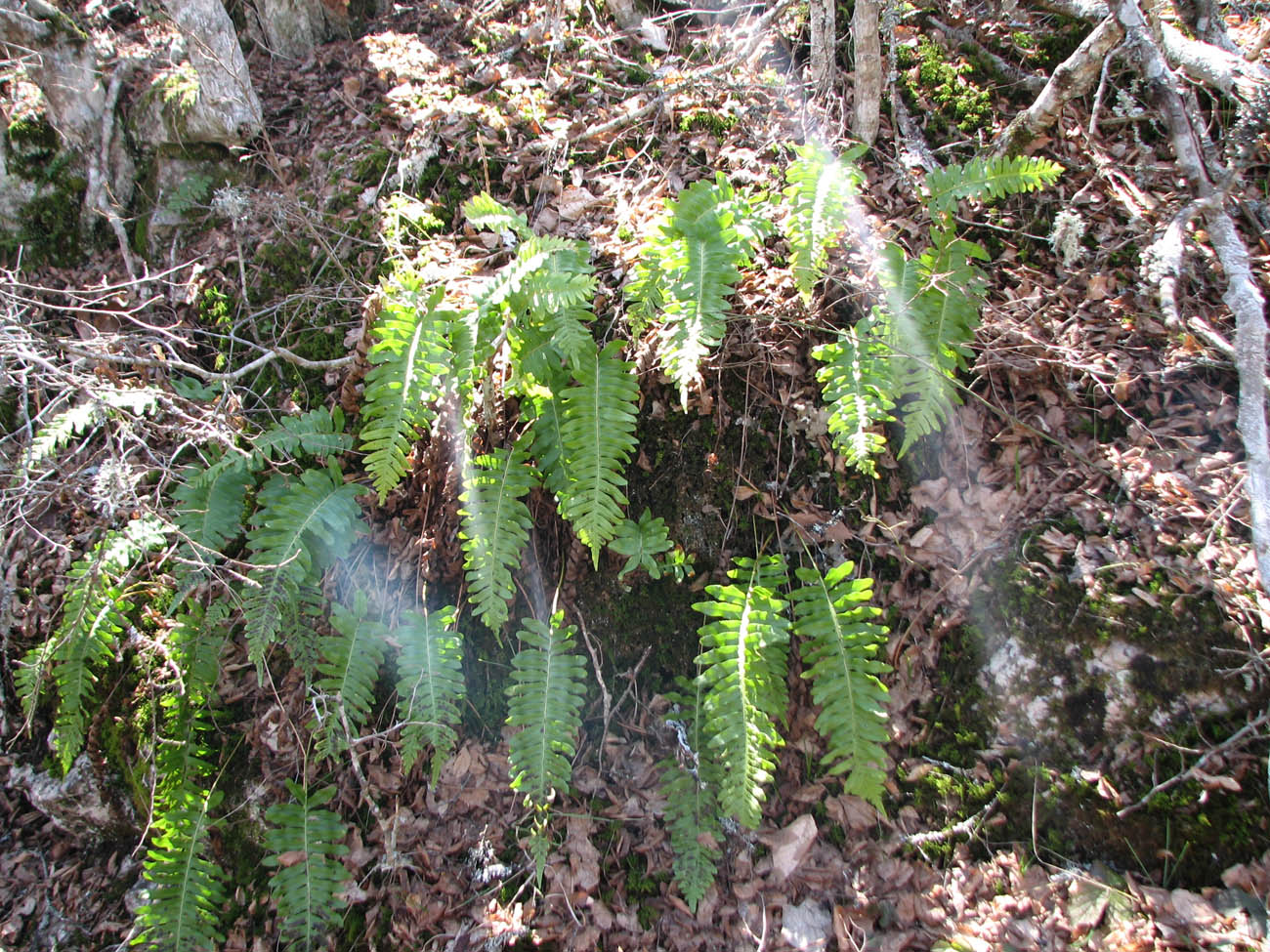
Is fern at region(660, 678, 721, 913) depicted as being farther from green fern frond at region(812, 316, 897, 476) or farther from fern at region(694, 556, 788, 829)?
green fern frond at region(812, 316, 897, 476)

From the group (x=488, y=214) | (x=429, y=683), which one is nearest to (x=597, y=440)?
(x=488, y=214)

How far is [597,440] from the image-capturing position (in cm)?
287

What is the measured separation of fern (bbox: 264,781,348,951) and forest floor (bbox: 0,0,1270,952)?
98 millimetres

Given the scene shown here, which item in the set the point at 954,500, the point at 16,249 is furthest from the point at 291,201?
the point at 954,500

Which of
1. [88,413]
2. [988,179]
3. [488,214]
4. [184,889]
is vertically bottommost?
[184,889]

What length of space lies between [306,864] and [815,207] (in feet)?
11.4

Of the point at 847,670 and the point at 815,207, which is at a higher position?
the point at 815,207

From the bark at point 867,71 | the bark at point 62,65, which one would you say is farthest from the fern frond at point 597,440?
the bark at point 62,65

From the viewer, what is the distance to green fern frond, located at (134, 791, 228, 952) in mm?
2986

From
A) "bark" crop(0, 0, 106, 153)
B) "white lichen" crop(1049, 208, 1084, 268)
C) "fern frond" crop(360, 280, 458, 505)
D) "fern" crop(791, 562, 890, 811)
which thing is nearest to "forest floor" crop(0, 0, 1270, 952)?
"white lichen" crop(1049, 208, 1084, 268)

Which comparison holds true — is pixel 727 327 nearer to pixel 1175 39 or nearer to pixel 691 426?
pixel 691 426

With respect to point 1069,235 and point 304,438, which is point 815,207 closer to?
point 1069,235

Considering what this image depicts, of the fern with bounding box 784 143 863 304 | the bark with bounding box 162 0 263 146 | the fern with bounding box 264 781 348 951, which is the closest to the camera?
the fern with bounding box 784 143 863 304

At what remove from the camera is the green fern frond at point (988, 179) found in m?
2.89
